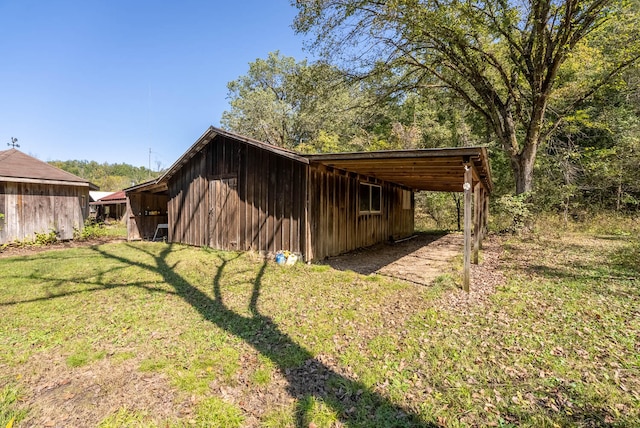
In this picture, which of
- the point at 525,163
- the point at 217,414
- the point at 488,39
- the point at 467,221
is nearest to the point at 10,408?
the point at 217,414

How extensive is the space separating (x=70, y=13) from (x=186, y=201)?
20.7 ft

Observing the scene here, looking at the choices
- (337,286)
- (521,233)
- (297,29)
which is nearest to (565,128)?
(521,233)

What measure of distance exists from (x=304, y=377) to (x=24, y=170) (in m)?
13.4

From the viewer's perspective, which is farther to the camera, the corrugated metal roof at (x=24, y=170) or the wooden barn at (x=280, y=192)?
the corrugated metal roof at (x=24, y=170)

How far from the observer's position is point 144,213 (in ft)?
39.2

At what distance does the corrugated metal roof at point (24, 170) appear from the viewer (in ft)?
32.2

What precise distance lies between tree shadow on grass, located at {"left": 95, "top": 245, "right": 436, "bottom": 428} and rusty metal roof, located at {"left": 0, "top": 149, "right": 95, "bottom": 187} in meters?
9.48

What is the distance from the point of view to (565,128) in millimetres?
12695

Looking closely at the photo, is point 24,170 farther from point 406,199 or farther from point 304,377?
point 406,199

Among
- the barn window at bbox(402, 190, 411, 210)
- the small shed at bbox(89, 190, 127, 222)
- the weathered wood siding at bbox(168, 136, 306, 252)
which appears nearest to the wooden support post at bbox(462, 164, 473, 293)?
the weathered wood siding at bbox(168, 136, 306, 252)

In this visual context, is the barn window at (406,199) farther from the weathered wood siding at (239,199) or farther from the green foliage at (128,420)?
the green foliage at (128,420)

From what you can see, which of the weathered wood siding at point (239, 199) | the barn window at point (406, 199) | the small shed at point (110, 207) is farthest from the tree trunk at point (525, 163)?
the small shed at point (110, 207)

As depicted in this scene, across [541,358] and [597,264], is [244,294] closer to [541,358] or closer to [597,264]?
[541,358]

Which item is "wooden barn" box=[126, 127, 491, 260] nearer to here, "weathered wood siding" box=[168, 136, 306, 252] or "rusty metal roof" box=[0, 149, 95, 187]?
"weathered wood siding" box=[168, 136, 306, 252]
